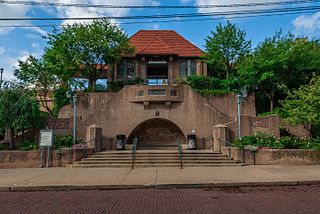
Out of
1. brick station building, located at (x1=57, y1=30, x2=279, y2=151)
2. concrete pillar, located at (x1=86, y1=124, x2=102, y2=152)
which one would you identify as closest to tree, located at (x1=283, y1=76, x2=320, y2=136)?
brick station building, located at (x1=57, y1=30, x2=279, y2=151)

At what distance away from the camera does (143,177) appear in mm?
10734

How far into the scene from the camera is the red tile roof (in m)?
28.2

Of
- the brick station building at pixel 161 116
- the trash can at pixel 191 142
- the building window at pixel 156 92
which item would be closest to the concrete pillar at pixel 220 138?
the brick station building at pixel 161 116

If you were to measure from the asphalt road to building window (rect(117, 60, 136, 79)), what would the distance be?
66.8 feet

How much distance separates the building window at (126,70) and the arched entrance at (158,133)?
7.96 m

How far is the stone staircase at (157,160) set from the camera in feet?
46.8

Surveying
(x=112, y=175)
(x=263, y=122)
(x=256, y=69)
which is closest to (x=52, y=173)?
(x=112, y=175)

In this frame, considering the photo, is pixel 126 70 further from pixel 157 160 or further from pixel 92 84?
pixel 157 160

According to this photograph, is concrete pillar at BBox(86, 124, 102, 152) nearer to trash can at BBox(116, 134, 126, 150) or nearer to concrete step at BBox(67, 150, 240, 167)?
concrete step at BBox(67, 150, 240, 167)

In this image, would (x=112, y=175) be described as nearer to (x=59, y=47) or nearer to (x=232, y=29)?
(x=59, y=47)

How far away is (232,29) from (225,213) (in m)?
23.2

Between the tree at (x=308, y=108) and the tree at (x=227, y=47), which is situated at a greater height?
the tree at (x=227, y=47)

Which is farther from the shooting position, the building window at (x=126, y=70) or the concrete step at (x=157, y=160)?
the building window at (x=126, y=70)

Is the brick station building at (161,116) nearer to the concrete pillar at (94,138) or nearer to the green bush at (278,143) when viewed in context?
the concrete pillar at (94,138)
